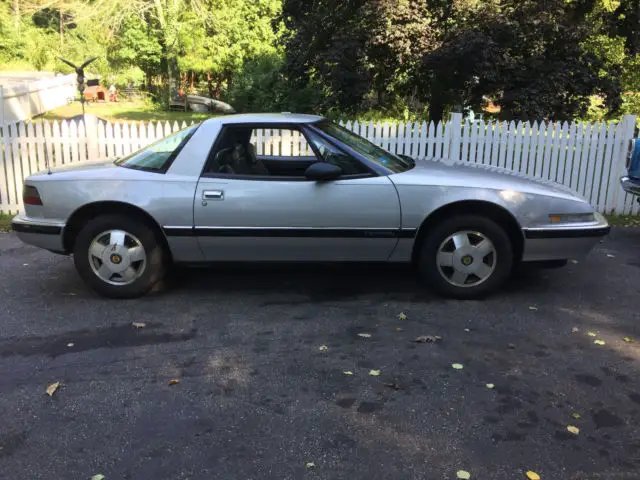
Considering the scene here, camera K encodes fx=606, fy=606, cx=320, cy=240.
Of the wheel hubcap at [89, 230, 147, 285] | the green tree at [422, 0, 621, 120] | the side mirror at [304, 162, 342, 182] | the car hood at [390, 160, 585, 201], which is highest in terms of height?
the green tree at [422, 0, 621, 120]

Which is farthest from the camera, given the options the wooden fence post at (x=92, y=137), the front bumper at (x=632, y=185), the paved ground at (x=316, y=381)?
the wooden fence post at (x=92, y=137)

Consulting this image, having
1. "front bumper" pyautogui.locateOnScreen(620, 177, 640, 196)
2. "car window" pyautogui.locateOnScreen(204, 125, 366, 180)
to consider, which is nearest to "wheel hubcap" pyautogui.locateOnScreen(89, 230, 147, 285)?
"car window" pyautogui.locateOnScreen(204, 125, 366, 180)

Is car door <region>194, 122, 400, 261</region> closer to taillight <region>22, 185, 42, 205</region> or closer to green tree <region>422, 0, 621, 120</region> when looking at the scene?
taillight <region>22, 185, 42, 205</region>

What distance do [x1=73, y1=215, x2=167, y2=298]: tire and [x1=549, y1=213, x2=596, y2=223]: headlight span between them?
325cm

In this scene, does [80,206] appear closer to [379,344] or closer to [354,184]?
[354,184]

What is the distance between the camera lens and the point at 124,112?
2675 centimetres

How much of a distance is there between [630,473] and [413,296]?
8.37 ft

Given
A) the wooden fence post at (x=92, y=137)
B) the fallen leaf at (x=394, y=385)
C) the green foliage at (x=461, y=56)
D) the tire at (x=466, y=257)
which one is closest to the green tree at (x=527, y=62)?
the green foliage at (x=461, y=56)

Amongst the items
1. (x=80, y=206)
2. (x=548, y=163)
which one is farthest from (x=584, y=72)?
(x=80, y=206)

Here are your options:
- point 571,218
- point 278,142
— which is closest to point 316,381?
point 571,218

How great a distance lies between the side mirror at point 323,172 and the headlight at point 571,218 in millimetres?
1794

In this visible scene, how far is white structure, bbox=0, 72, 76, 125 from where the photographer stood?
19.9m

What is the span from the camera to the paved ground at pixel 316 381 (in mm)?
2920

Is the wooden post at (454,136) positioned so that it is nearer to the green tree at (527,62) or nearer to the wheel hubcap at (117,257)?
→ the green tree at (527,62)
